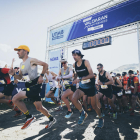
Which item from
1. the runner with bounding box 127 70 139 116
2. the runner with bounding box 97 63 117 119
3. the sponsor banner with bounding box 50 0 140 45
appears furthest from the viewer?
the sponsor banner with bounding box 50 0 140 45

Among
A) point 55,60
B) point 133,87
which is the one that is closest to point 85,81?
point 133,87

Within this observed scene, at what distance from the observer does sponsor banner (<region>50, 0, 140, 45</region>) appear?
27.0 ft

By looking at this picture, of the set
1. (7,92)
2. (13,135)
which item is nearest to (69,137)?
(13,135)

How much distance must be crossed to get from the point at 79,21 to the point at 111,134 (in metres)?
10.2

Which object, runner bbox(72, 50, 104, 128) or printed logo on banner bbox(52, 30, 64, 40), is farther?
printed logo on banner bbox(52, 30, 64, 40)

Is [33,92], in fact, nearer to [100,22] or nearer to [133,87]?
[133,87]

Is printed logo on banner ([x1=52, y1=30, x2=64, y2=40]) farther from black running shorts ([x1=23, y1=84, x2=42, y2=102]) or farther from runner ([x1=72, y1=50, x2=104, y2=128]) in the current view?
black running shorts ([x1=23, y1=84, x2=42, y2=102])

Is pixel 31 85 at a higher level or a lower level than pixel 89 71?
lower

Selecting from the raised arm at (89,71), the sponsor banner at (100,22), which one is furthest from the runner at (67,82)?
the sponsor banner at (100,22)

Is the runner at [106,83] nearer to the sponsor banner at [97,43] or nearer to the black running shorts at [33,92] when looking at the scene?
the black running shorts at [33,92]

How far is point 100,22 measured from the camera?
9.62 meters

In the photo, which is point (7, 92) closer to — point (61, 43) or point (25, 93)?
point (25, 93)

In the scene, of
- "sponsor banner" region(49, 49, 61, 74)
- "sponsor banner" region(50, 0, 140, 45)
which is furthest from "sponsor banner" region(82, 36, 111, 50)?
"sponsor banner" region(49, 49, 61, 74)

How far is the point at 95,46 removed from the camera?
9.48 meters
